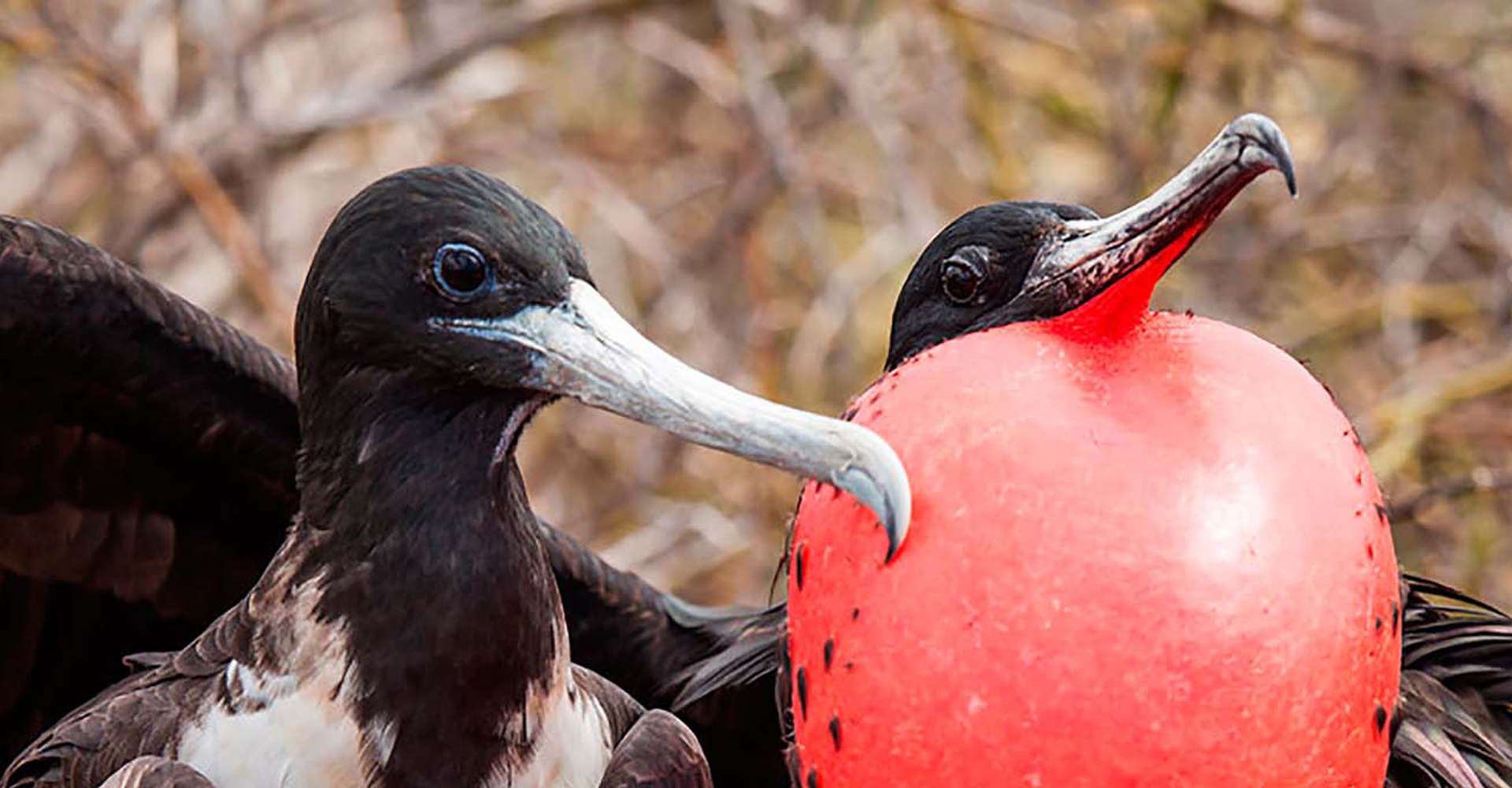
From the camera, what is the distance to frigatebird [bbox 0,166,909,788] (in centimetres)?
175

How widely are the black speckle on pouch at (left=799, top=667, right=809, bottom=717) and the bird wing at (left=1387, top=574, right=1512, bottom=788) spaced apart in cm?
59

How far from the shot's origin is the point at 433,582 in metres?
1.80

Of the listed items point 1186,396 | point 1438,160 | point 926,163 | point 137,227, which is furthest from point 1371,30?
point 1186,396

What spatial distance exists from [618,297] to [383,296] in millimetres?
2351

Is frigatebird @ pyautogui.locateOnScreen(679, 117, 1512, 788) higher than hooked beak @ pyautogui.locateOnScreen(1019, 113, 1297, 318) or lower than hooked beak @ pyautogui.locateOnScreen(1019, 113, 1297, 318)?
lower

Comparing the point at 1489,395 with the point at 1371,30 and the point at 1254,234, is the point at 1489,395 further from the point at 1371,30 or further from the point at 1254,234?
the point at 1371,30

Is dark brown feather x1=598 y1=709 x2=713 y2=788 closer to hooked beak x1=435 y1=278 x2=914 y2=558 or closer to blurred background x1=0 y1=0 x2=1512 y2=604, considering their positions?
hooked beak x1=435 y1=278 x2=914 y2=558

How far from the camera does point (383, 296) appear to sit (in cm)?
178

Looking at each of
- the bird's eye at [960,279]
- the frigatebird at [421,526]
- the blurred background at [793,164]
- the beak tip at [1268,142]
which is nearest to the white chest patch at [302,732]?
the frigatebird at [421,526]

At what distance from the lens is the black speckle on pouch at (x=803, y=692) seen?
160 centimetres

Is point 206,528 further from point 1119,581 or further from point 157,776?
point 1119,581

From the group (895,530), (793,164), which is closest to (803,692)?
(895,530)

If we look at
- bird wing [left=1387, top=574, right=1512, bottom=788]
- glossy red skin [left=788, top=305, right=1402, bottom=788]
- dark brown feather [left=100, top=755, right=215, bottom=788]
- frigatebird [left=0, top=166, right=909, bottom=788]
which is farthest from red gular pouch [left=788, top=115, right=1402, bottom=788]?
dark brown feather [left=100, top=755, right=215, bottom=788]

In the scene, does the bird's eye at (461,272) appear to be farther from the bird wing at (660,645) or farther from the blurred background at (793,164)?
the blurred background at (793,164)
